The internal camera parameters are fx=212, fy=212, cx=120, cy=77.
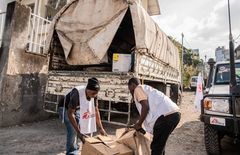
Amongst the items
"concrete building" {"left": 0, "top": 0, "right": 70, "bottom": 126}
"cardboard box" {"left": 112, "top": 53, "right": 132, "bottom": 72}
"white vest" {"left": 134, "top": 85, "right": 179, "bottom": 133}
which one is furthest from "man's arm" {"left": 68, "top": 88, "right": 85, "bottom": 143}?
"concrete building" {"left": 0, "top": 0, "right": 70, "bottom": 126}

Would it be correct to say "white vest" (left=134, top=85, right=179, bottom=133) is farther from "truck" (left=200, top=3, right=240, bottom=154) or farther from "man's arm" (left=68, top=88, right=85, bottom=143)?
"truck" (left=200, top=3, right=240, bottom=154)

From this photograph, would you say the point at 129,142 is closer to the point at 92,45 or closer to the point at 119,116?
the point at 92,45

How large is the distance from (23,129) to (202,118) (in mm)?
4210

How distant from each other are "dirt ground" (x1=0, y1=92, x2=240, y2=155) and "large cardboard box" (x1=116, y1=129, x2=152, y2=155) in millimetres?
1592

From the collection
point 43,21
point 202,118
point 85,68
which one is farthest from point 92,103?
point 43,21

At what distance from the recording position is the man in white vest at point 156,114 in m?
2.41

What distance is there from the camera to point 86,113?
270 cm

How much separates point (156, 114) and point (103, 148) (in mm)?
739

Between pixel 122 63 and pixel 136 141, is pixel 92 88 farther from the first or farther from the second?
pixel 122 63

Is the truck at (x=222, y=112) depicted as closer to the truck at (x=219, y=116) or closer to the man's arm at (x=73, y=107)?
the truck at (x=219, y=116)

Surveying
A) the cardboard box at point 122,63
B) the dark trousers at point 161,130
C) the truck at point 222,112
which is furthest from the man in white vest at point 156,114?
the cardboard box at point 122,63

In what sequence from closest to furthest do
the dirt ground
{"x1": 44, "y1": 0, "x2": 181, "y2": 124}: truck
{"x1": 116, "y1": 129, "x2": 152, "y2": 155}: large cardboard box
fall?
{"x1": 116, "y1": 129, "x2": 152, "y2": 155}: large cardboard box → the dirt ground → {"x1": 44, "y1": 0, "x2": 181, "y2": 124}: truck

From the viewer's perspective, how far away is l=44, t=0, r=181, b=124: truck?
444cm

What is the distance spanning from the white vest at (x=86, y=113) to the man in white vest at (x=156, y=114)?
1.97 feet
